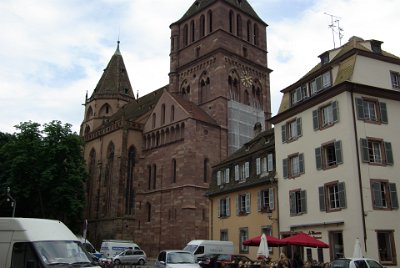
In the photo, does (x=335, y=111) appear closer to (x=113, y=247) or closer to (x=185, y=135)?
(x=185, y=135)

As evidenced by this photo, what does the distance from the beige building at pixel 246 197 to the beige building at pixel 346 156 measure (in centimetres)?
143

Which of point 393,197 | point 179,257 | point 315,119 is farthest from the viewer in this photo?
point 315,119

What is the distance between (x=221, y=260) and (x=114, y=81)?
180 ft

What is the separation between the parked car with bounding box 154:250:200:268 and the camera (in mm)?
17898

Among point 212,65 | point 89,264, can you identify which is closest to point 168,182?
point 212,65

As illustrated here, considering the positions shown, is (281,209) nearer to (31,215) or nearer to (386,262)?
(386,262)

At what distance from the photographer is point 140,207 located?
168ft

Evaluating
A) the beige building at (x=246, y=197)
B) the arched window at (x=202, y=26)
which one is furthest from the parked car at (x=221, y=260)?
the arched window at (x=202, y=26)

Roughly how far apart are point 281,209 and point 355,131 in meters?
7.38

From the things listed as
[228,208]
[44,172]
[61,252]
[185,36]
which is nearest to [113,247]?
[44,172]

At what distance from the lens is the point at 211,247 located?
30.8m

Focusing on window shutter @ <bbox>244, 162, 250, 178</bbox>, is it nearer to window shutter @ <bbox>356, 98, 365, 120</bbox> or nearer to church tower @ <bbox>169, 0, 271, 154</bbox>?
window shutter @ <bbox>356, 98, 365, 120</bbox>

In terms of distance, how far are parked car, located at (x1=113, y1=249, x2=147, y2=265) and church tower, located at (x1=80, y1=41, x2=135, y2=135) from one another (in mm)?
37803

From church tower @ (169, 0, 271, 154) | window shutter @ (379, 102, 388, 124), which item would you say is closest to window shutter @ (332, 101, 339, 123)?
window shutter @ (379, 102, 388, 124)
